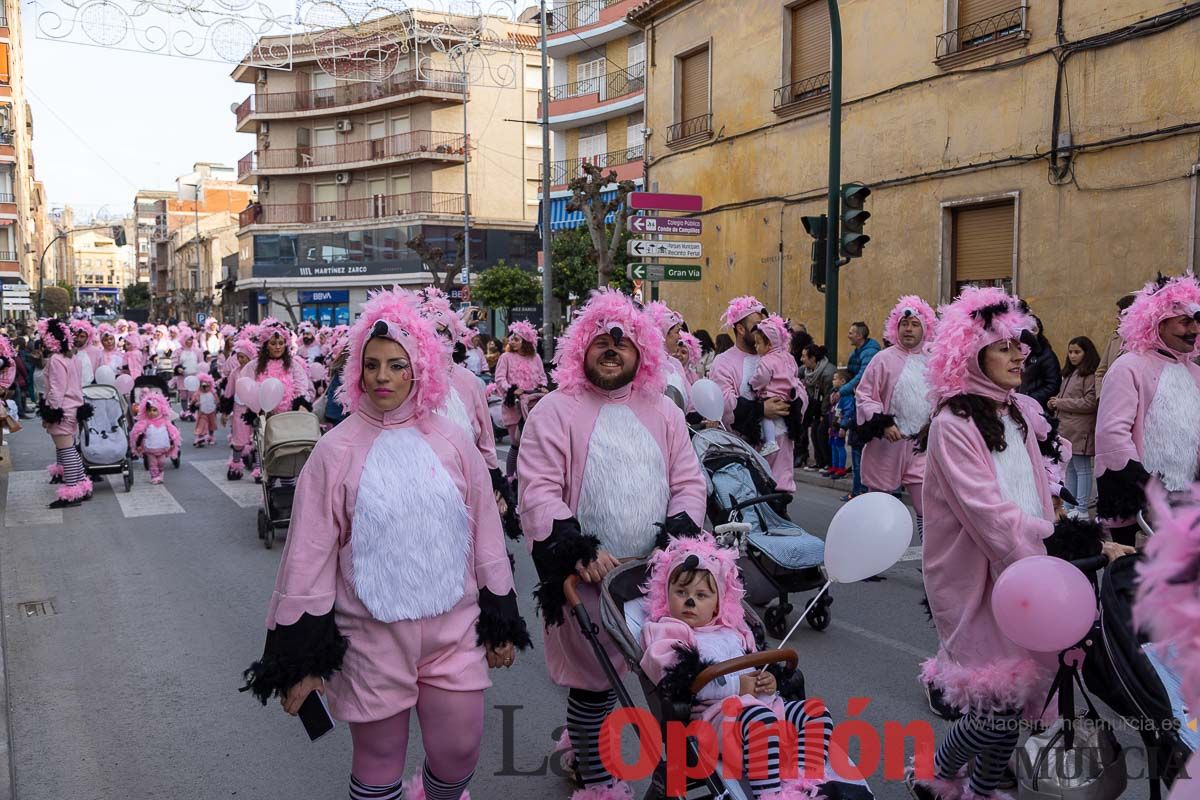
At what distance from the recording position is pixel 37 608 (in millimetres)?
6902

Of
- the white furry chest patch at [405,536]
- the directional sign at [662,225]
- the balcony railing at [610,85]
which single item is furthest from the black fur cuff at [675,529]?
the balcony railing at [610,85]

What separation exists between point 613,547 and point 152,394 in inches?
419

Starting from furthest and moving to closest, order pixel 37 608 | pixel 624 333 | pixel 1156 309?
pixel 37 608, pixel 1156 309, pixel 624 333

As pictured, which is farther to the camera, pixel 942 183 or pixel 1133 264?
pixel 942 183

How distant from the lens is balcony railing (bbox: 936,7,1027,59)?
13.2 m

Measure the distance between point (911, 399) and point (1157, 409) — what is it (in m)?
2.26

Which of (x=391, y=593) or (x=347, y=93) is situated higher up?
(x=347, y=93)

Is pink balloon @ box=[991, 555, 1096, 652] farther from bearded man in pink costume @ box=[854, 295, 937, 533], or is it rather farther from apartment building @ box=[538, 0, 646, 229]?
apartment building @ box=[538, 0, 646, 229]

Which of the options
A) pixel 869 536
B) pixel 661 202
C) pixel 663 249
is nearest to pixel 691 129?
pixel 661 202

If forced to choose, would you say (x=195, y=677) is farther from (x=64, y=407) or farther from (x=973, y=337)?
(x=64, y=407)

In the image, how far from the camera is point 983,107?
1383 cm

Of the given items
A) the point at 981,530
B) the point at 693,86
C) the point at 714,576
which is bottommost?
the point at 714,576

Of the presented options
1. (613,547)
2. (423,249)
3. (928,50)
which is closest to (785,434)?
(613,547)

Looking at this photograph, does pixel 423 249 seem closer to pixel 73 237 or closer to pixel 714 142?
pixel 714 142
